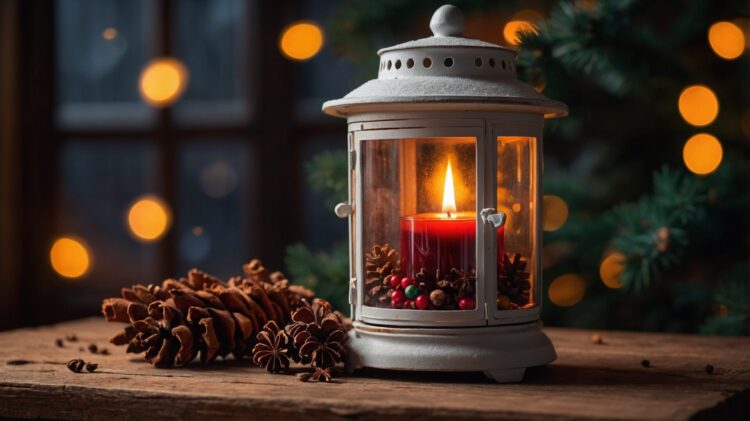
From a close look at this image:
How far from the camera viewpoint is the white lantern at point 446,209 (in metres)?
1.10

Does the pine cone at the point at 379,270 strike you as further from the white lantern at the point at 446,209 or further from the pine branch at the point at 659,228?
the pine branch at the point at 659,228

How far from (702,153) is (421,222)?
760mm

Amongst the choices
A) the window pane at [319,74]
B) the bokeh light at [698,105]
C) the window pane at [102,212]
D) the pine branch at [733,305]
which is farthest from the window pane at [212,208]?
the pine branch at [733,305]

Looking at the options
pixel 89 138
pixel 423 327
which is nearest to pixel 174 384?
pixel 423 327

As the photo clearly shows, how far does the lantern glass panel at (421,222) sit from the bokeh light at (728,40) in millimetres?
797

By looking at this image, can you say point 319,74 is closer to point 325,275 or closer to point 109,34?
point 109,34

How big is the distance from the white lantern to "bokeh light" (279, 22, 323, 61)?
1325mm

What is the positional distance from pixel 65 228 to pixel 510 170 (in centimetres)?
183

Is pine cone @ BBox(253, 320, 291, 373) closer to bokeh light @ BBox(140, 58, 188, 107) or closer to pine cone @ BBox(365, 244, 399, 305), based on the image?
pine cone @ BBox(365, 244, 399, 305)

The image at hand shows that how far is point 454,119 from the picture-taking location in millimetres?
1101

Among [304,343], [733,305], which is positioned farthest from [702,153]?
[304,343]

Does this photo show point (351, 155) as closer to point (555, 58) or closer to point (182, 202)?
point (555, 58)

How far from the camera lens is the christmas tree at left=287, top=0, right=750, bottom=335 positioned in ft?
4.74

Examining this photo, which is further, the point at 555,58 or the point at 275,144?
the point at 275,144
